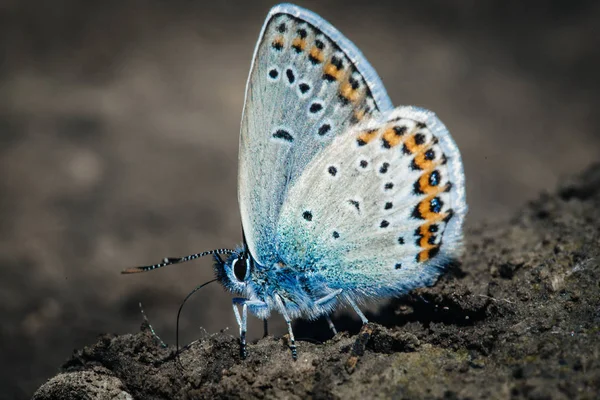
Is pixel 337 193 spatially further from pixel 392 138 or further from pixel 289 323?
pixel 289 323

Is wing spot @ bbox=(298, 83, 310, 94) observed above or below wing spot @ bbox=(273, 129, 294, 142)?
above

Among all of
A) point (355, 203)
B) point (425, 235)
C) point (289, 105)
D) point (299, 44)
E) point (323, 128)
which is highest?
point (299, 44)

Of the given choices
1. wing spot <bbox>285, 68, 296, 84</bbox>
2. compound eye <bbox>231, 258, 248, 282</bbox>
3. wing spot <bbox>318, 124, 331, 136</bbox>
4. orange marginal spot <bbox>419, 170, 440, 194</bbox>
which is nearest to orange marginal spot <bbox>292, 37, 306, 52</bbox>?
wing spot <bbox>285, 68, 296, 84</bbox>

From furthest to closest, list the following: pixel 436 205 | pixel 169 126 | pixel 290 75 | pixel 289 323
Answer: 1. pixel 169 126
2. pixel 436 205
3. pixel 290 75
4. pixel 289 323

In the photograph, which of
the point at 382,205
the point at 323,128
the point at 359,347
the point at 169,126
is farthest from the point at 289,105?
the point at 169,126

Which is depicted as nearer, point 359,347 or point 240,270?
point 359,347

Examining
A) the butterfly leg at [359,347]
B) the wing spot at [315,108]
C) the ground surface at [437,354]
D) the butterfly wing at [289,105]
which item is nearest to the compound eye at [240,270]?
the butterfly wing at [289,105]

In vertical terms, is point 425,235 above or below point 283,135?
below

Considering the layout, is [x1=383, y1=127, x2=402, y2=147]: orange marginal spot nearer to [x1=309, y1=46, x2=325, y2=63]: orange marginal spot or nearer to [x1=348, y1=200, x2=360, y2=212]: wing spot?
[x1=348, y1=200, x2=360, y2=212]: wing spot
